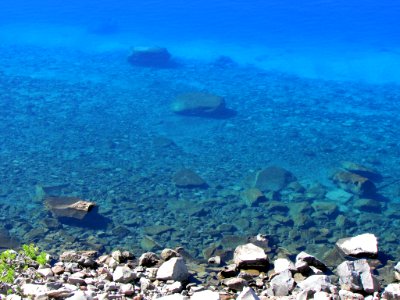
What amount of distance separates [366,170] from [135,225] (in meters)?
7.26

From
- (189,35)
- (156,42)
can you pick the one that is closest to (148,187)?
(156,42)

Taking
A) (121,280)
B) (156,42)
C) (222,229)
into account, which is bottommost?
(222,229)

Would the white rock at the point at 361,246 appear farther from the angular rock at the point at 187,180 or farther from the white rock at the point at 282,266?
the angular rock at the point at 187,180

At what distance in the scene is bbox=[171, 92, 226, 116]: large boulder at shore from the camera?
20.0 m

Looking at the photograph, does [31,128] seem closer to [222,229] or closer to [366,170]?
[222,229]

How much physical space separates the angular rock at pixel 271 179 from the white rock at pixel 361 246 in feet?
12.7

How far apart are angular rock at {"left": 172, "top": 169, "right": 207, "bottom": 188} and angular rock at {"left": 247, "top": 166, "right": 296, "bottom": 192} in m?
1.41

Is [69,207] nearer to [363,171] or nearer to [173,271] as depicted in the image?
[173,271]

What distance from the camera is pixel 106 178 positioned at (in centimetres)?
1388

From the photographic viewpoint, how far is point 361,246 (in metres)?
9.83

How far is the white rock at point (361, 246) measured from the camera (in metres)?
9.74

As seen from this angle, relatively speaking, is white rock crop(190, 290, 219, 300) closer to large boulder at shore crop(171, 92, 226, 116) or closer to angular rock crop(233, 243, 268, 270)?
angular rock crop(233, 243, 268, 270)

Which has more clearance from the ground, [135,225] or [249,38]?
[249,38]

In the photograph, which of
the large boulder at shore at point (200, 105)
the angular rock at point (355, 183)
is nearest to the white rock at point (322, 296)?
the angular rock at point (355, 183)
